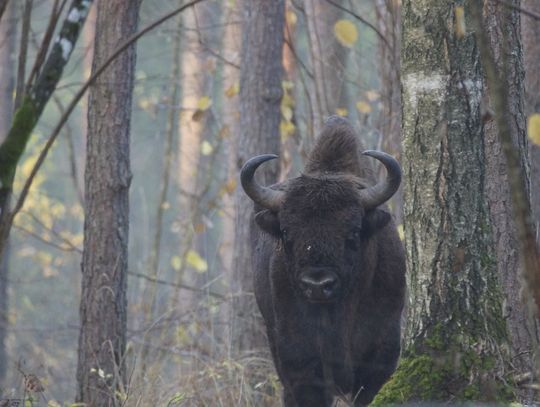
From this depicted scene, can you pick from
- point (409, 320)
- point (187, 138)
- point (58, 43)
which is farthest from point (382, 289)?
point (187, 138)

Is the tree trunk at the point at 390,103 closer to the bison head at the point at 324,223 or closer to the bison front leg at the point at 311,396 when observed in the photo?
the bison head at the point at 324,223

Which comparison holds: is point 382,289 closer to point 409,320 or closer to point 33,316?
point 409,320

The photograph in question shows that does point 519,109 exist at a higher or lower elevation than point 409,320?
higher

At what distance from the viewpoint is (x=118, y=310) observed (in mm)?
7988

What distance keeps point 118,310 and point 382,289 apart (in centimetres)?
227

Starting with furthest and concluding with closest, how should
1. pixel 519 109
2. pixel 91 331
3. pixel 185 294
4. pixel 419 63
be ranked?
pixel 185 294 < pixel 91 331 < pixel 519 109 < pixel 419 63

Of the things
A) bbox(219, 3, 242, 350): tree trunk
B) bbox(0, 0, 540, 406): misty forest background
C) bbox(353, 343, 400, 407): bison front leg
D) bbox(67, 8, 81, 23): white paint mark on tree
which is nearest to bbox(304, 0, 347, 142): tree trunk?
bbox(0, 0, 540, 406): misty forest background

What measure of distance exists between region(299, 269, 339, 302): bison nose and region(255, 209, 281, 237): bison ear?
64 cm

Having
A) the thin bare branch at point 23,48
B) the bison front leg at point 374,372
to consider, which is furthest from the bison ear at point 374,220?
the thin bare branch at point 23,48

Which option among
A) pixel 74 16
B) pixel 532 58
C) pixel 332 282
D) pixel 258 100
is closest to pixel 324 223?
pixel 332 282

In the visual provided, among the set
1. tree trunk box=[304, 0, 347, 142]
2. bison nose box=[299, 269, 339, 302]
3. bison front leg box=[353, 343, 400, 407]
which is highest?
tree trunk box=[304, 0, 347, 142]

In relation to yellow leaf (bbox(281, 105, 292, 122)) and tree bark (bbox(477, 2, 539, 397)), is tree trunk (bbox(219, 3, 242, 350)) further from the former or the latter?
tree bark (bbox(477, 2, 539, 397))

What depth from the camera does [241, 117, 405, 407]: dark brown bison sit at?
6.60 meters

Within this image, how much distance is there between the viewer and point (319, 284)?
634 centimetres
